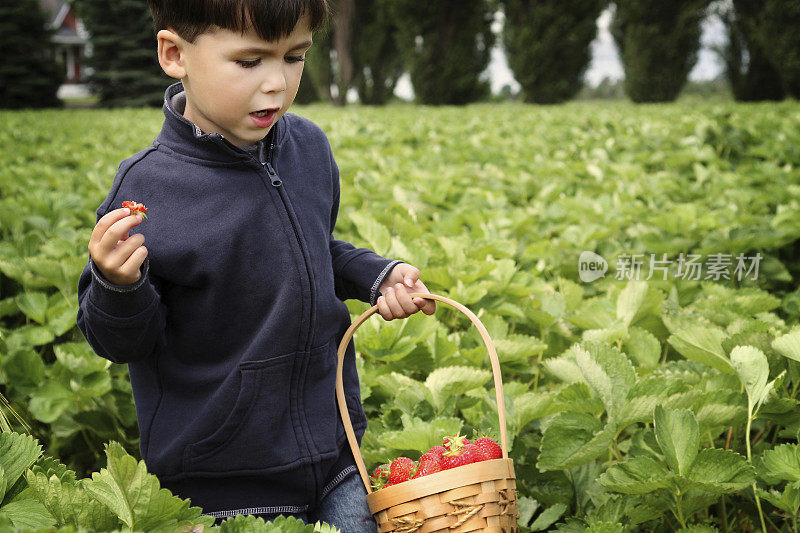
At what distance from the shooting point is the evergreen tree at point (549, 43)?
2286cm

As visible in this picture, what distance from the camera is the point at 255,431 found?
4.31ft

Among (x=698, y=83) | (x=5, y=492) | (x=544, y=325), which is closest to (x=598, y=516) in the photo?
(x=544, y=325)

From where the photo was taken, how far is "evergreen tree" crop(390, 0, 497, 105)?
923 inches

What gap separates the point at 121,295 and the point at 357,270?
0.50 metres

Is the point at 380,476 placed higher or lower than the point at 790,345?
lower

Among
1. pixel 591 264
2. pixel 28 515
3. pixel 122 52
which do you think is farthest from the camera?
Result: pixel 122 52

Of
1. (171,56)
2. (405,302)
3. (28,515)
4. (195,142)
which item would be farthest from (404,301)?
(28,515)

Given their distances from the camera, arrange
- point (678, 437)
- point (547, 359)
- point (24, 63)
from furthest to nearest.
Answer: point (24, 63) → point (547, 359) → point (678, 437)

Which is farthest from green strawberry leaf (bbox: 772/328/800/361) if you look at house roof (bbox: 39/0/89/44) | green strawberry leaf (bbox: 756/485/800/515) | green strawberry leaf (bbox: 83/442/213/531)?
house roof (bbox: 39/0/89/44)

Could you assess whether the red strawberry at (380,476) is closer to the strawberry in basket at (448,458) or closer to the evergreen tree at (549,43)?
the strawberry in basket at (448,458)

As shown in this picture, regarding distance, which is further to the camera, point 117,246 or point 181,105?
point 181,105

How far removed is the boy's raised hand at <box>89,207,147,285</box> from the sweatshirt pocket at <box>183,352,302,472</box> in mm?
291

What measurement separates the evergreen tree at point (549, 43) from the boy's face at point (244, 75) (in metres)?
23.0

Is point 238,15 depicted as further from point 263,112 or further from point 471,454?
point 471,454
